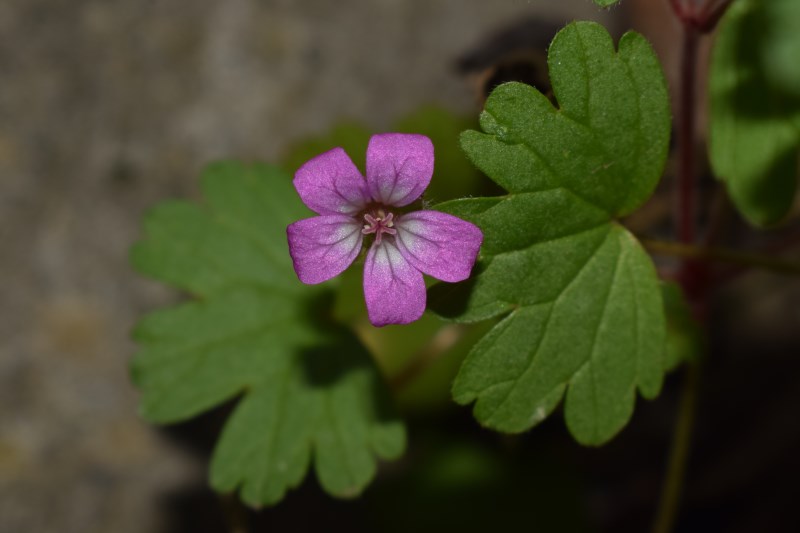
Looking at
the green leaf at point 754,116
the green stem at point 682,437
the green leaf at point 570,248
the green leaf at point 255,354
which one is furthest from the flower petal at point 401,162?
the green stem at point 682,437

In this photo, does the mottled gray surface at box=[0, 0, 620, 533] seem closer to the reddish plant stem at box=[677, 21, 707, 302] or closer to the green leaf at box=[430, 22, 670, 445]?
the reddish plant stem at box=[677, 21, 707, 302]

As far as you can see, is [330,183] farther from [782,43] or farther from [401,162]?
[782,43]

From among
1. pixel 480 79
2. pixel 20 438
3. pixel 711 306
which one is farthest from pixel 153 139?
pixel 711 306

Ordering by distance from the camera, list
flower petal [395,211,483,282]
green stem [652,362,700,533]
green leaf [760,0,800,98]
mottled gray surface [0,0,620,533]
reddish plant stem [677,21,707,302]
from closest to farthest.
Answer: flower petal [395,211,483,282] → reddish plant stem [677,21,707,302] → green leaf [760,0,800,98] → green stem [652,362,700,533] → mottled gray surface [0,0,620,533]

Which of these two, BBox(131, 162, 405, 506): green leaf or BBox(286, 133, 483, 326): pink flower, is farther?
BBox(131, 162, 405, 506): green leaf

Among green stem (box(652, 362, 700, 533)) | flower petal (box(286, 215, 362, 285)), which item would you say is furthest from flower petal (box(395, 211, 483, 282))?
green stem (box(652, 362, 700, 533))

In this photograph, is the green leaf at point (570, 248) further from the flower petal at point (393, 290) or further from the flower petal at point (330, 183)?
the flower petal at point (330, 183)

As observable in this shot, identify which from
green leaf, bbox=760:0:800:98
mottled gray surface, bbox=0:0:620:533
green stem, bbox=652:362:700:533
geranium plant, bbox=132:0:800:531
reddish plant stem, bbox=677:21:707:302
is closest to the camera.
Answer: geranium plant, bbox=132:0:800:531

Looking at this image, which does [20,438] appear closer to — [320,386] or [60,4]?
[320,386]
